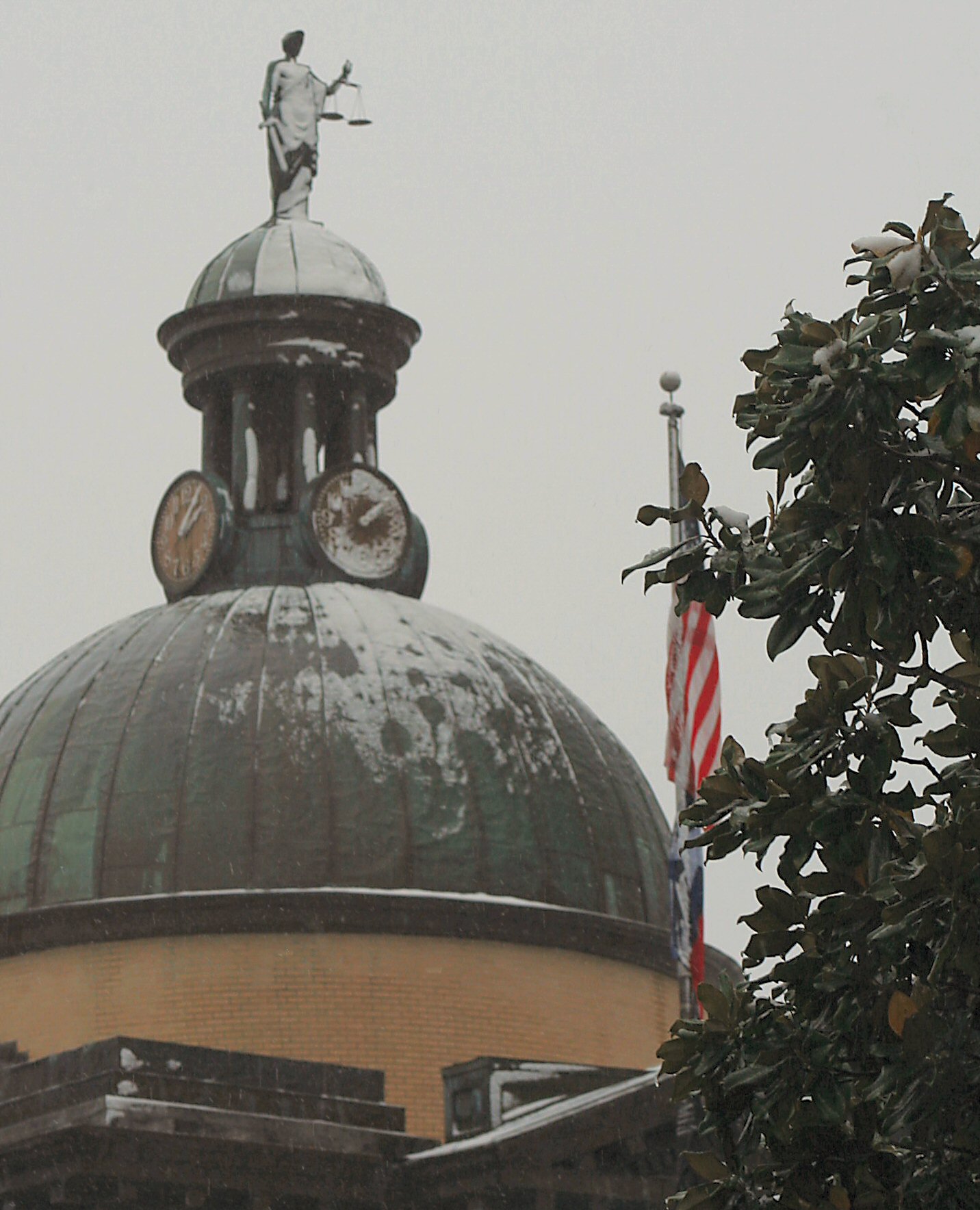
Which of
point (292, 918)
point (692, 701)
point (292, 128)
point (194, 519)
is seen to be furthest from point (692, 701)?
point (292, 128)

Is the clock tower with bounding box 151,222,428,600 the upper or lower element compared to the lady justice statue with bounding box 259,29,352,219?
lower

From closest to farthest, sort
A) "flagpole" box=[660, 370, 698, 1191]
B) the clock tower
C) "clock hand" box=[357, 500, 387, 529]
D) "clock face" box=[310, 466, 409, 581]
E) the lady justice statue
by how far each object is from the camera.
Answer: "flagpole" box=[660, 370, 698, 1191]
"clock face" box=[310, 466, 409, 581]
the clock tower
"clock hand" box=[357, 500, 387, 529]
the lady justice statue

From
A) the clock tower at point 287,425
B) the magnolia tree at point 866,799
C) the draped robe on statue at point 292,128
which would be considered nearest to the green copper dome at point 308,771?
the clock tower at point 287,425

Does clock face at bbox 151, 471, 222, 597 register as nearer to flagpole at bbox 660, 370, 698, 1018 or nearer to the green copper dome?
the green copper dome

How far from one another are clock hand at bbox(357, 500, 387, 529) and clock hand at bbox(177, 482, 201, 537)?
6.28 ft

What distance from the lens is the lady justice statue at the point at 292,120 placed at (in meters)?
37.4

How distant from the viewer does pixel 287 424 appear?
114 ft

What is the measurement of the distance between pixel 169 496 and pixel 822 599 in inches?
1029

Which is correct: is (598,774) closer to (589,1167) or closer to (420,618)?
(420,618)

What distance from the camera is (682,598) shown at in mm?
9953

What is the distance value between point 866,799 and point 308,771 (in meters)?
20.7

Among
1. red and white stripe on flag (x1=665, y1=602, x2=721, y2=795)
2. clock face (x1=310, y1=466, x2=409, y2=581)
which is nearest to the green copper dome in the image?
clock face (x1=310, y1=466, x2=409, y2=581)

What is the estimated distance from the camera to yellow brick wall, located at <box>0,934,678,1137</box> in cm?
2909

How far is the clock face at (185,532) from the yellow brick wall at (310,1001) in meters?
5.74
